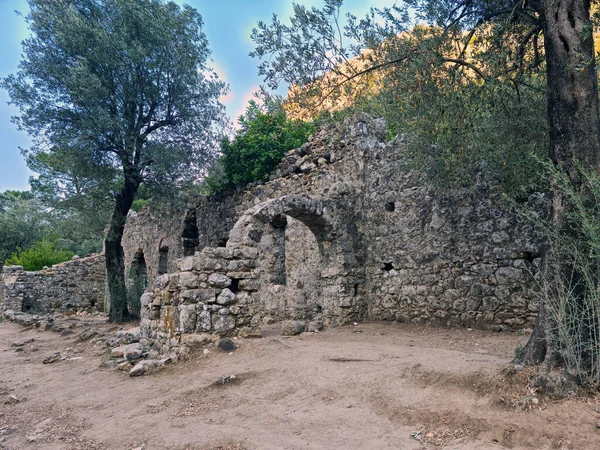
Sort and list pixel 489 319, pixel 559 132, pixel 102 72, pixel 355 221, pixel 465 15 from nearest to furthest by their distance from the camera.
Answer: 1. pixel 559 132
2. pixel 465 15
3. pixel 489 319
4. pixel 355 221
5. pixel 102 72

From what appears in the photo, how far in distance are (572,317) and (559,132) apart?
182 centimetres

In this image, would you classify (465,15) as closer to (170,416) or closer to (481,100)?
(481,100)

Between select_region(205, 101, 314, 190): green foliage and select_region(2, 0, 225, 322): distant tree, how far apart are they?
103 centimetres

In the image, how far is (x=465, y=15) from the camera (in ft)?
20.6

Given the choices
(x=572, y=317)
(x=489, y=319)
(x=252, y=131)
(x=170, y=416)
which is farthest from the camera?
(x=252, y=131)

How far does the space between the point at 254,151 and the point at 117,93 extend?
441 centimetres

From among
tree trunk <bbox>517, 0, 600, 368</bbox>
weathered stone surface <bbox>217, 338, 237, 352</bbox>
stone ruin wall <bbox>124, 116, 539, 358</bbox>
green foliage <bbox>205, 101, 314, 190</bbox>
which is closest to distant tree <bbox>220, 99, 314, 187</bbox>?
green foliage <bbox>205, 101, 314, 190</bbox>

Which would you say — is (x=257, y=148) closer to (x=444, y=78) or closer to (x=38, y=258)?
(x=444, y=78)

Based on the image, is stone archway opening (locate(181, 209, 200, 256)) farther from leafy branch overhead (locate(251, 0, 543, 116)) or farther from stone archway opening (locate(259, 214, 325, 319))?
leafy branch overhead (locate(251, 0, 543, 116))

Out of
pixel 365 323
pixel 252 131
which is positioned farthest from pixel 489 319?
pixel 252 131

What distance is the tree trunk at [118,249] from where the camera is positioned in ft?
43.8

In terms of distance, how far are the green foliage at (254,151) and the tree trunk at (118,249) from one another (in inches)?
99.5

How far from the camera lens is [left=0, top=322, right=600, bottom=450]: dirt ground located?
3.33 m

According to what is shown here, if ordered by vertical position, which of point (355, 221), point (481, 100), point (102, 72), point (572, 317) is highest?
point (102, 72)
